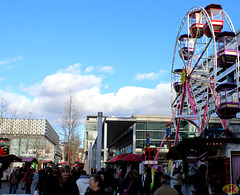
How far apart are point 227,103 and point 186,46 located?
7.03m

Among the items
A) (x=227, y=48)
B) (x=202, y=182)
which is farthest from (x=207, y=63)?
(x=202, y=182)

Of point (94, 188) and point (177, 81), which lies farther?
point (177, 81)

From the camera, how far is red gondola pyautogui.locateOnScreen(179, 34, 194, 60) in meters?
25.1

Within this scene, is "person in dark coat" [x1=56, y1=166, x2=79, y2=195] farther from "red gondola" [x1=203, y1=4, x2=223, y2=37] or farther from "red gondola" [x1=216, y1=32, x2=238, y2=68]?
"red gondola" [x1=203, y1=4, x2=223, y2=37]

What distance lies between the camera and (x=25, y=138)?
6500 centimetres

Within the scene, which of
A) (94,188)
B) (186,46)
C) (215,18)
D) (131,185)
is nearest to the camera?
(94,188)

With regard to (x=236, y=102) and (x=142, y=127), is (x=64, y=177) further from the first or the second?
(x=142, y=127)

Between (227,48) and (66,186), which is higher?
(227,48)

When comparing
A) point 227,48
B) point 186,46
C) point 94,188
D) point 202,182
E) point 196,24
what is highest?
point 196,24

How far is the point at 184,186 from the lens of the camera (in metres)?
17.1

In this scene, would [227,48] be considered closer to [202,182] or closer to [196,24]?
[196,24]

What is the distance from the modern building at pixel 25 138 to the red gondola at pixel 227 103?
25.5m

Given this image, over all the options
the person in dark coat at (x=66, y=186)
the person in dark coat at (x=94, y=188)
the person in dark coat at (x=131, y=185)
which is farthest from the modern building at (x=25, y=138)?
the person in dark coat at (x=94, y=188)

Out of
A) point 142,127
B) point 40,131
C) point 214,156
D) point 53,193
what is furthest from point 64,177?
point 40,131
